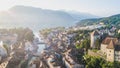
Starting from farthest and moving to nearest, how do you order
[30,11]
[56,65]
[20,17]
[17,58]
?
1. [30,11]
2. [20,17]
3. [17,58]
4. [56,65]

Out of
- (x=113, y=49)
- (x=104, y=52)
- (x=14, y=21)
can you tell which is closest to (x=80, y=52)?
(x=104, y=52)

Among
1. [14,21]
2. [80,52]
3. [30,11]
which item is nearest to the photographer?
[80,52]

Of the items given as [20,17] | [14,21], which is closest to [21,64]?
[14,21]

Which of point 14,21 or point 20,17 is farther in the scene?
point 20,17

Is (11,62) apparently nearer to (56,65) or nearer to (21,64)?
(21,64)

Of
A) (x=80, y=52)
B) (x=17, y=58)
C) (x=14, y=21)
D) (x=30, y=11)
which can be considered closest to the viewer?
(x=17, y=58)

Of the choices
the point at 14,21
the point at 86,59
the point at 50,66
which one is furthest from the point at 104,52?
the point at 14,21

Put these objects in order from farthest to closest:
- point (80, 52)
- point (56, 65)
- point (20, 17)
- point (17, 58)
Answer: point (20, 17)
point (80, 52)
point (17, 58)
point (56, 65)

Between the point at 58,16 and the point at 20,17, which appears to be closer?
→ the point at 20,17

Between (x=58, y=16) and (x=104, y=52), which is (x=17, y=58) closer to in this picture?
(x=104, y=52)
